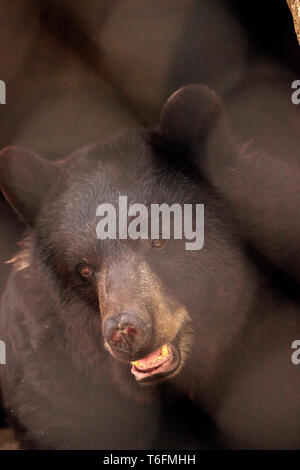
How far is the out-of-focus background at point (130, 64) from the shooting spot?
13.7 feet

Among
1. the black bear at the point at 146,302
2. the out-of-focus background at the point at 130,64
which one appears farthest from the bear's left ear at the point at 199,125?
the out-of-focus background at the point at 130,64

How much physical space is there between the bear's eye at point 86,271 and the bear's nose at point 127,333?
0.39 metres

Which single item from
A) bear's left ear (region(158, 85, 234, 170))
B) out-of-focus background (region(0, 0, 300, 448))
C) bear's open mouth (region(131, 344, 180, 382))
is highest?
out-of-focus background (region(0, 0, 300, 448))

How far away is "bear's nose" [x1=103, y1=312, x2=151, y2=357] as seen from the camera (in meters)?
2.47

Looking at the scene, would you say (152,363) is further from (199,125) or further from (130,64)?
(130,64)

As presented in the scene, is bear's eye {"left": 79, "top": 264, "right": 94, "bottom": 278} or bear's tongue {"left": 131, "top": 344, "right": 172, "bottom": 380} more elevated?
bear's eye {"left": 79, "top": 264, "right": 94, "bottom": 278}

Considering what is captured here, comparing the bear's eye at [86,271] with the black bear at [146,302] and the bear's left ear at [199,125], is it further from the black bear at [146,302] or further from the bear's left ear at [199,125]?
the bear's left ear at [199,125]

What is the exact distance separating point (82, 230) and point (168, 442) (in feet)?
3.61

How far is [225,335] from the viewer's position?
3.01 meters

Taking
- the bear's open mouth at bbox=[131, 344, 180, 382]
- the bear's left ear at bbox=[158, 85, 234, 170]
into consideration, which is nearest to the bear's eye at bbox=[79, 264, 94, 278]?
the bear's open mouth at bbox=[131, 344, 180, 382]

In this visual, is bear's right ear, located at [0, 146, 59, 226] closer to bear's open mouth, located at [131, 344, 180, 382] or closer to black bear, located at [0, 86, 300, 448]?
black bear, located at [0, 86, 300, 448]

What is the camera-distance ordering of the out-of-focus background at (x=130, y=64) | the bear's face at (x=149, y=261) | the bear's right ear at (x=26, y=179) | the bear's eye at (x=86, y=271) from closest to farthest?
1. the bear's face at (x=149, y=261)
2. the bear's eye at (x=86, y=271)
3. the bear's right ear at (x=26, y=179)
4. the out-of-focus background at (x=130, y=64)

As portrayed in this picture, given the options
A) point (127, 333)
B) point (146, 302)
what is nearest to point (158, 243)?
point (146, 302)
